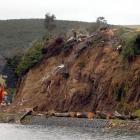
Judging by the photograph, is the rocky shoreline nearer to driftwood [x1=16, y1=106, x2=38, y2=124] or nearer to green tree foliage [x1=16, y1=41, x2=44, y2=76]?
driftwood [x1=16, y1=106, x2=38, y2=124]

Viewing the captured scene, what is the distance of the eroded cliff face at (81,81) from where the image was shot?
75062 millimetres

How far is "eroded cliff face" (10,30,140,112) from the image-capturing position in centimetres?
7506

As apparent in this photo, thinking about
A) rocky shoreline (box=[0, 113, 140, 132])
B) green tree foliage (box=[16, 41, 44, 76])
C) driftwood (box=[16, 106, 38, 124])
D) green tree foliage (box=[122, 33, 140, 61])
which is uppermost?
green tree foliage (box=[122, 33, 140, 61])

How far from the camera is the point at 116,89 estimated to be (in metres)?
75.4

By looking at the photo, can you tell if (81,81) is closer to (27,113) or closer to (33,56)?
(27,113)

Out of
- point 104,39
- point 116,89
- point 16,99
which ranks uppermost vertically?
point 104,39

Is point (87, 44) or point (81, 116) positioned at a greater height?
point (87, 44)

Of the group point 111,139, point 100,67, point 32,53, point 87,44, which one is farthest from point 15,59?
point 111,139

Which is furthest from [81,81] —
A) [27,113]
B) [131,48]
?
[131,48]

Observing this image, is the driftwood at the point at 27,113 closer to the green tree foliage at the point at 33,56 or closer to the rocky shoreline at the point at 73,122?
the rocky shoreline at the point at 73,122

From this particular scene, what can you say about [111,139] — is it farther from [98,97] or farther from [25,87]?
[25,87]

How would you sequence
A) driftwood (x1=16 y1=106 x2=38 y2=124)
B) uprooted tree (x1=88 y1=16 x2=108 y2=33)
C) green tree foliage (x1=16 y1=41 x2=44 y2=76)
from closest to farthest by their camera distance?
driftwood (x1=16 y1=106 x2=38 y2=124)
green tree foliage (x1=16 y1=41 x2=44 y2=76)
uprooted tree (x1=88 y1=16 x2=108 y2=33)

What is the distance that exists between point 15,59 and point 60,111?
223ft

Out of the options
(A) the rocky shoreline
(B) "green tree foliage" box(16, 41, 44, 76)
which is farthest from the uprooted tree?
(A) the rocky shoreline
